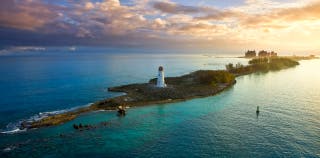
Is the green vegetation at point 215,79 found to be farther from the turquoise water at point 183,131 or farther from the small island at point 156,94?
the turquoise water at point 183,131

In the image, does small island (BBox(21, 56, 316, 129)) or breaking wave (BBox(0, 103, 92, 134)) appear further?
small island (BBox(21, 56, 316, 129))

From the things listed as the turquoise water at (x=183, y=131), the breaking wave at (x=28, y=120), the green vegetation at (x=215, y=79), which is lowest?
the turquoise water at (x=183, y=131)

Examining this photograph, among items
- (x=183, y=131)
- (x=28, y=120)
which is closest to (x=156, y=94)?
(x=183, y=131)

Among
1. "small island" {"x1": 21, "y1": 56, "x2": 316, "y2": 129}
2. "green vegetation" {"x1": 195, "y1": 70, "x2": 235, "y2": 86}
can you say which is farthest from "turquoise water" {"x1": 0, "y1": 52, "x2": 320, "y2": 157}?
"green vegetation" {"x1": 195, "y1": 70, "x2": 235, "y2": 86}

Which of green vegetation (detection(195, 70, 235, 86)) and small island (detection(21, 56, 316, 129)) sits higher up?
green vegetation (detection(195, 70, 235, 86))

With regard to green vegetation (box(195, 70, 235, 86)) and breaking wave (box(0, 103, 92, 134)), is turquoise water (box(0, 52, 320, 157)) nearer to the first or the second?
breaking wave (box(0, 103, 92, 134))

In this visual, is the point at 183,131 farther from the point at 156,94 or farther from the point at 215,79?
the point at 215,79

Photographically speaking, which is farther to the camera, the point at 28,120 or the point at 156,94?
the point at 156,94

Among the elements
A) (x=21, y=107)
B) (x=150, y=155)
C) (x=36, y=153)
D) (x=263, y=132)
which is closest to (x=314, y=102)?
(x=263, y=132)

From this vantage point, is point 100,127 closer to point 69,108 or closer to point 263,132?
point 69,108

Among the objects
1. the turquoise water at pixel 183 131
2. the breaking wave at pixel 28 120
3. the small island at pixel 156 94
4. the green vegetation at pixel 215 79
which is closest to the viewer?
the turquoise water at pixel 183 131

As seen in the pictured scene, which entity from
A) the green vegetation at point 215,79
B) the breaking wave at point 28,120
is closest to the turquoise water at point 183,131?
the breaking wave at point 28,120
